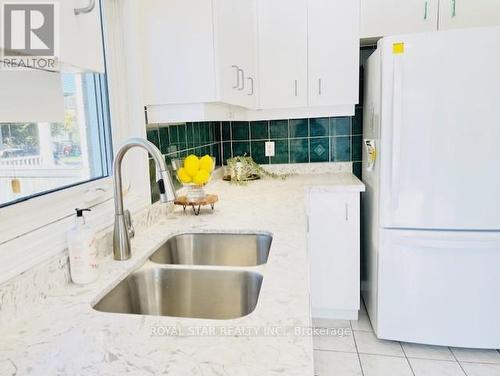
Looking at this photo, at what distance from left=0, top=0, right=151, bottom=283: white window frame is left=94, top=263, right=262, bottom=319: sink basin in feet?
0.78

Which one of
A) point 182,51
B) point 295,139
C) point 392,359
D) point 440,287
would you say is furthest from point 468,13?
point 392,359

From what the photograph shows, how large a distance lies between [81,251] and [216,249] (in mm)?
559

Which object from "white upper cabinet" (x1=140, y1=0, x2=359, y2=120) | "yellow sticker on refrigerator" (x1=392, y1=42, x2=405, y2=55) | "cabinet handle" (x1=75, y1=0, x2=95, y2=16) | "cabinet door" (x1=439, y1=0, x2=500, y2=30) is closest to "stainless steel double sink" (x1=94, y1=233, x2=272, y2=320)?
"cabinet handle" (x1=75, y1=0, x2=95, y2=16)

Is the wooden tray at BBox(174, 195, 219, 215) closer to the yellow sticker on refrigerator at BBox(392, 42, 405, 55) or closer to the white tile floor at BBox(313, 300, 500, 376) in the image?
the white tile floor at BBox(313, 300, 500, 376)

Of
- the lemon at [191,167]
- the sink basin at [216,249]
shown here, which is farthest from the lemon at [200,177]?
the sink basin at [216,249]

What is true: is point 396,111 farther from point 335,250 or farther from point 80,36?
point 80,36

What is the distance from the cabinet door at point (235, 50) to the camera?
60.5 inches

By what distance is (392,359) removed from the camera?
6.33 ft

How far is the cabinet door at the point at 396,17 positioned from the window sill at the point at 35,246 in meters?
1.95

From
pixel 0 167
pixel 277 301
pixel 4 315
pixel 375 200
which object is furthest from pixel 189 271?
pixel 375 200

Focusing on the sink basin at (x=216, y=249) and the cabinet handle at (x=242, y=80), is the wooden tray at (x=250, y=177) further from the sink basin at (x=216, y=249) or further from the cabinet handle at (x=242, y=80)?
the sink basin at (x=216, y=249)

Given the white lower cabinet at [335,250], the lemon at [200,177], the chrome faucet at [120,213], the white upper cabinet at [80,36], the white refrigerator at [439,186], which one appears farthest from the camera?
the white lower cabinet at [335,250]

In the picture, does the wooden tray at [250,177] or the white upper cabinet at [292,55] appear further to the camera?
the wooden tray at [250,177]

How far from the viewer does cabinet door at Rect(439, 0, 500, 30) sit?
211cm
